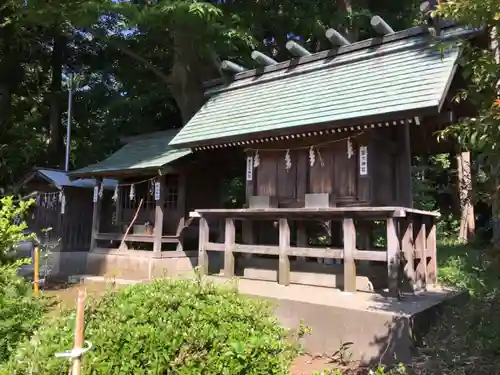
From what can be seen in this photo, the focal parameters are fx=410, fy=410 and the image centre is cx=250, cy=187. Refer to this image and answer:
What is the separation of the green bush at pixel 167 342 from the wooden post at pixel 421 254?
5.65 meters

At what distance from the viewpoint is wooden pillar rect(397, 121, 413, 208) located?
886 cm

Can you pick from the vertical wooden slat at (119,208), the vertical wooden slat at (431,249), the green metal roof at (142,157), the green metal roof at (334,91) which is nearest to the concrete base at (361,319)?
the vertical wooden slat at (431,249)

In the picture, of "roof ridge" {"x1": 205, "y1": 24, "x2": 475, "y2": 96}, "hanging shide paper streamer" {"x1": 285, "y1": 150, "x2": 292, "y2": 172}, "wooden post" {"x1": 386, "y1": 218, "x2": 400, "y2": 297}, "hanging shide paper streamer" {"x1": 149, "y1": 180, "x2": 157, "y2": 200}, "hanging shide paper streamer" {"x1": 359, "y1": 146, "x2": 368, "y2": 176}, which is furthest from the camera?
"hanging shide paper streamer" {"x1": 149, "y1": 180, "x2": 157, "y2": 200}

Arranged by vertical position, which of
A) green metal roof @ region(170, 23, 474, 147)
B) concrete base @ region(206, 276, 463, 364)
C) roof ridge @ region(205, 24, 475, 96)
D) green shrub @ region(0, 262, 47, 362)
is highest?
roof ridge @ region(205, 24, 475, 96)

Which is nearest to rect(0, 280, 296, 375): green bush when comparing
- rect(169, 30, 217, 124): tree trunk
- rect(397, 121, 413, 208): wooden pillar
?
rect(397, 121, 413, 208): wooden pillar

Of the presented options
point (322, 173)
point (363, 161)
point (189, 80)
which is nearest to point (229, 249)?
point (322, 173)

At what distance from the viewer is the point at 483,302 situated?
7551 millimetres

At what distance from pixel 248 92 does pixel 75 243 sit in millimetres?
9929

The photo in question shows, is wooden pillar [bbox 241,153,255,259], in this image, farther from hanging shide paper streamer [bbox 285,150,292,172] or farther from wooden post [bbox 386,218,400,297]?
wooden post [bbox 386,218,400,297]

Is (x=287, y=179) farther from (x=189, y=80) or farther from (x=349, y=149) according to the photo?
(x=189, y=80)

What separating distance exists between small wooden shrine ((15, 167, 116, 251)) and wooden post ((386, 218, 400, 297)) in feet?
38.3

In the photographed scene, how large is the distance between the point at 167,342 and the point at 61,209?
1454 cm

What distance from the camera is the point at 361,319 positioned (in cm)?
639

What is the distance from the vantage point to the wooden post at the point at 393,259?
7.10m
